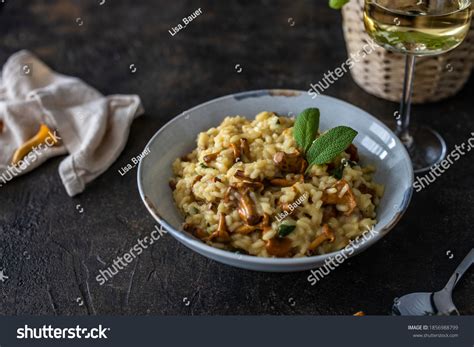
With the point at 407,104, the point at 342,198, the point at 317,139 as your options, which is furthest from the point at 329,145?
the point at 407,104

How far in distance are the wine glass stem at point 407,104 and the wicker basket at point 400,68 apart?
14cm

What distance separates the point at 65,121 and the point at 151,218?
68 centimetres

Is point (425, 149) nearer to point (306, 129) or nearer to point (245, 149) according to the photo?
point (306, 129)

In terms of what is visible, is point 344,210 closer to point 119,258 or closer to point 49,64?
point 119,258

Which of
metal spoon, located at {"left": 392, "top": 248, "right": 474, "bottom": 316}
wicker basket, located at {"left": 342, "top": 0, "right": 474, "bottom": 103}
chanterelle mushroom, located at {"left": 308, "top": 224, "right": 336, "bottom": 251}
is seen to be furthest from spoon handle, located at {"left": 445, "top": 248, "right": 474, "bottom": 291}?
wicker basket, located at {"left": 342, "top": 0, "right": 474, "bottom": 103}

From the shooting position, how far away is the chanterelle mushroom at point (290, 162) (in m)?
2.01

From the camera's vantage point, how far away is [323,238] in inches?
74.5

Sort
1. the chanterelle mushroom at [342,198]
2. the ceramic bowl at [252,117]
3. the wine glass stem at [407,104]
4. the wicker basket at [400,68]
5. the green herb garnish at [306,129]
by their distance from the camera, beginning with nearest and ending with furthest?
the ceramic bowl at [252,117] → the chanterelle mushroom at [342,198] → the green herb garnish at [306,129] → the wine glass stem at [407,104] → the wicker basket at [400,68]

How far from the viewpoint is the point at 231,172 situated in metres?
2.00

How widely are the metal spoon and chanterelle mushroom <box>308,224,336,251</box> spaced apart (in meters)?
0.30

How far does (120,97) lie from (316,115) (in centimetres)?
110

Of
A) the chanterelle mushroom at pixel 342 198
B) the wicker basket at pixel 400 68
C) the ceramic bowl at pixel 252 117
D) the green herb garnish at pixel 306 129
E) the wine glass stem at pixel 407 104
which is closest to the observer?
the ceramic bowl at pixel 252 117

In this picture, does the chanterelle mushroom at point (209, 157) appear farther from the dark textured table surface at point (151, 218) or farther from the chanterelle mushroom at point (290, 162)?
the dark textured table surface at point (151, 218)

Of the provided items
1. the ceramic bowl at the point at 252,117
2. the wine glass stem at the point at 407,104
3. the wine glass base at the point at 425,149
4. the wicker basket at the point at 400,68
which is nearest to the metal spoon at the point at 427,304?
the ceramic bowl at the point at 252,117
